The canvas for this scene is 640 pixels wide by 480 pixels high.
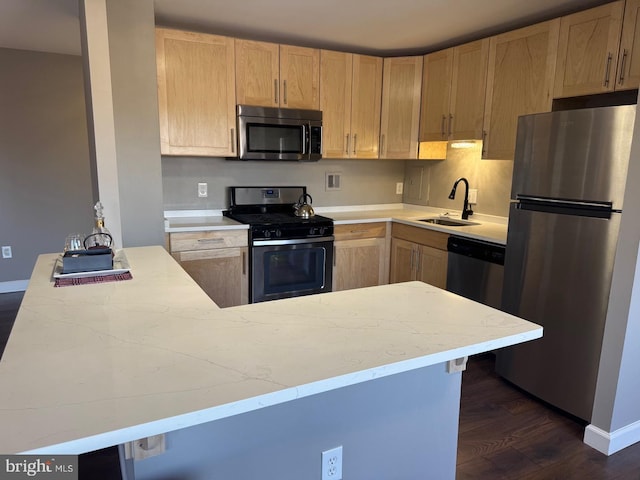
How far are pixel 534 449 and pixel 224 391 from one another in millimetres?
1916

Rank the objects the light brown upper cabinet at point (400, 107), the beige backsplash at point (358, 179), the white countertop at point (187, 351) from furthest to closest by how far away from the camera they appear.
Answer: the light brown upper cabinet at point (400, 107) → the beige backsplash at point (358, 179) → the white countertop at point (187, 351)

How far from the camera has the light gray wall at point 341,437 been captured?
1062 mm

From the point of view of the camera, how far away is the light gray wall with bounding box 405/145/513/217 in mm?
3465

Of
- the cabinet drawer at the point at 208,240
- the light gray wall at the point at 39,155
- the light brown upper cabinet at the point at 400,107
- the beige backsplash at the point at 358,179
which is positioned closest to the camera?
the cabinet drawer at the point at 208,240

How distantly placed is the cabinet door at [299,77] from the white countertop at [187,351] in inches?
92.6

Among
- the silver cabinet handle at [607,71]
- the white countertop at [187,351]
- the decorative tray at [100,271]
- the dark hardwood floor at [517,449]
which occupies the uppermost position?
the silver cabinet handle at [607,71]

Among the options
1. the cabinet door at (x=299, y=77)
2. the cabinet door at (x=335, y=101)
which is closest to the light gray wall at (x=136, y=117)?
the cabinet door at (x=299, y=77)

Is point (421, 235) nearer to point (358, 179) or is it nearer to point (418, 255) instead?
point (418, 255)

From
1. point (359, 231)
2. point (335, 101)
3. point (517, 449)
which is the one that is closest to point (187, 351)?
point (517, 449)

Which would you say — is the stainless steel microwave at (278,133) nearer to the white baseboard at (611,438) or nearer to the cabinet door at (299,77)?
the cabinet door at (299,77)

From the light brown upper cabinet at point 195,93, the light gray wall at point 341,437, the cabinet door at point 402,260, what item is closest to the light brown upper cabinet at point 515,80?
the cabinet door at point 402,260

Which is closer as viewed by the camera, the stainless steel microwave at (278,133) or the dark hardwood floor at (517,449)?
the dark hardwood floor at (517,449)

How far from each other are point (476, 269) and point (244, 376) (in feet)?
7.98

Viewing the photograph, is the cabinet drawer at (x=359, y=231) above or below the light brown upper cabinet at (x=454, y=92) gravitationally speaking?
below
